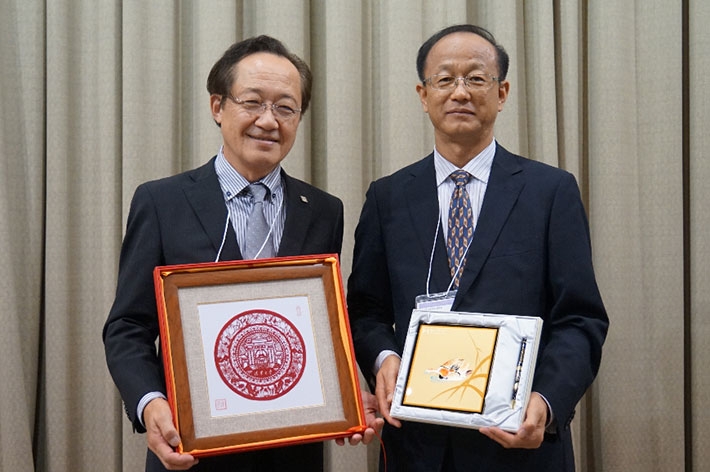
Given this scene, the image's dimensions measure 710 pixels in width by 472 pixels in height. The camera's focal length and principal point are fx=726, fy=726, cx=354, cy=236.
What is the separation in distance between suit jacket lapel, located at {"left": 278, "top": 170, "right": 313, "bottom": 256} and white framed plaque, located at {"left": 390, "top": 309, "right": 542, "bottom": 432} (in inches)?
12.6

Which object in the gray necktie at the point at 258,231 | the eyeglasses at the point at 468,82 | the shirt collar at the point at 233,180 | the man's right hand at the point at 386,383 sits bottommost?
the man's right hand at the point at 386,383

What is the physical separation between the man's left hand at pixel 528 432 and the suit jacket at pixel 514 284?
5 centimetres

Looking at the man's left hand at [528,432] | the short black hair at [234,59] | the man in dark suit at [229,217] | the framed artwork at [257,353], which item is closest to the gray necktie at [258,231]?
the man in dark suit at [229,217]

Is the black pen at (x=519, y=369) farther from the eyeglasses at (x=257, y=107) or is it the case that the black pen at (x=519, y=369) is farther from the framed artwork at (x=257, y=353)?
the eyeglasses at (x=257, y=107)

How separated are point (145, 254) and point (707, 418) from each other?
7.35ft

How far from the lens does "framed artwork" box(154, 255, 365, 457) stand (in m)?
1.38

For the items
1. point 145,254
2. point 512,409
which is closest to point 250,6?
point 145,254

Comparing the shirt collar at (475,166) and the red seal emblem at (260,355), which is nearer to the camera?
the red seal emblem at (260,355)

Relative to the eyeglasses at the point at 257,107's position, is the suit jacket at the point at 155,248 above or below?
below

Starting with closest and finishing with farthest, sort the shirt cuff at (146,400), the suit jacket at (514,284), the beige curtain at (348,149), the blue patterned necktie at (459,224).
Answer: the shirt cuff at (146,400) → the suit jacket at (514,284) → the blue patterned necktie at (459,224) → the beige curtain at (348,149)

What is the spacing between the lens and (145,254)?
156cm

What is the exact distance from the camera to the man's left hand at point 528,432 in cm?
136

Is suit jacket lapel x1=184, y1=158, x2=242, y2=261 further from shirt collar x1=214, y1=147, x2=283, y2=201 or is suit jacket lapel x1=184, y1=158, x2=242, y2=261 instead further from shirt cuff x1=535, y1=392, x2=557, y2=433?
shirt cuff x1=535, y1=392, x2=557, y2=433

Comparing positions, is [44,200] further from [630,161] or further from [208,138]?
[630,161]
